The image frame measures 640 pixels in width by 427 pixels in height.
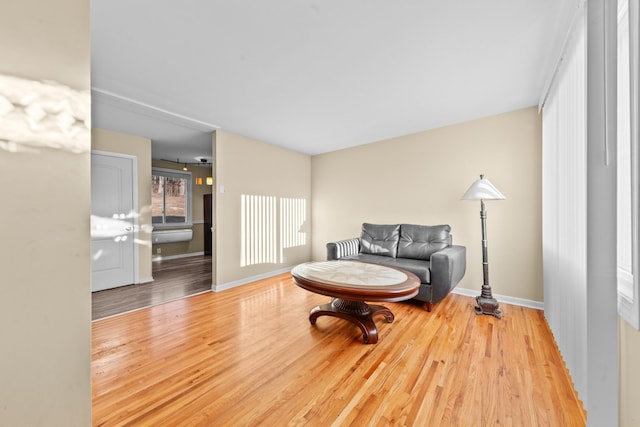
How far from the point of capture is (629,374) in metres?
0.97

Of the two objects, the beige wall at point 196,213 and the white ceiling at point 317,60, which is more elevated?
the white ceiling at point 317,60

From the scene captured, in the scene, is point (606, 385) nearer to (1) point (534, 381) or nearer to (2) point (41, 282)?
(1) point (534, 381)

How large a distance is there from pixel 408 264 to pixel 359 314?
1.08 metres

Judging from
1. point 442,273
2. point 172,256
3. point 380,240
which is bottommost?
point 172,256

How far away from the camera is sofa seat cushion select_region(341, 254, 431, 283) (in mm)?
2789

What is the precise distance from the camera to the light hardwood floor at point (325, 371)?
138cm

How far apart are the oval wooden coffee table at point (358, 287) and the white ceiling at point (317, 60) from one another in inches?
74.5

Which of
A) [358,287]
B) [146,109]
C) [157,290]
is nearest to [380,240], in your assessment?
[358,287]

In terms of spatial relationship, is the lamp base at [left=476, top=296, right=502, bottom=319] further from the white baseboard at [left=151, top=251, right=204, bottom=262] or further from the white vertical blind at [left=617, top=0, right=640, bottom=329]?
the white baseboard at [left=151, top=251, right=204, bottom=262]

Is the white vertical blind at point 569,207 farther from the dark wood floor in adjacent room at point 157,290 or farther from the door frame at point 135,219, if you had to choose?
the door frame at point 135,219

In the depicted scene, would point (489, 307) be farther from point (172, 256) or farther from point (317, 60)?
point (172, 256)

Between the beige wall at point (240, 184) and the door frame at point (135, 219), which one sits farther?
the door frame at point (135, 219)

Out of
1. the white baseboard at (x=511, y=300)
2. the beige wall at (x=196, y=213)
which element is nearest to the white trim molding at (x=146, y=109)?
the beige wall at (x=196, y=213)

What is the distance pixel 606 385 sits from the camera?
95 cm
